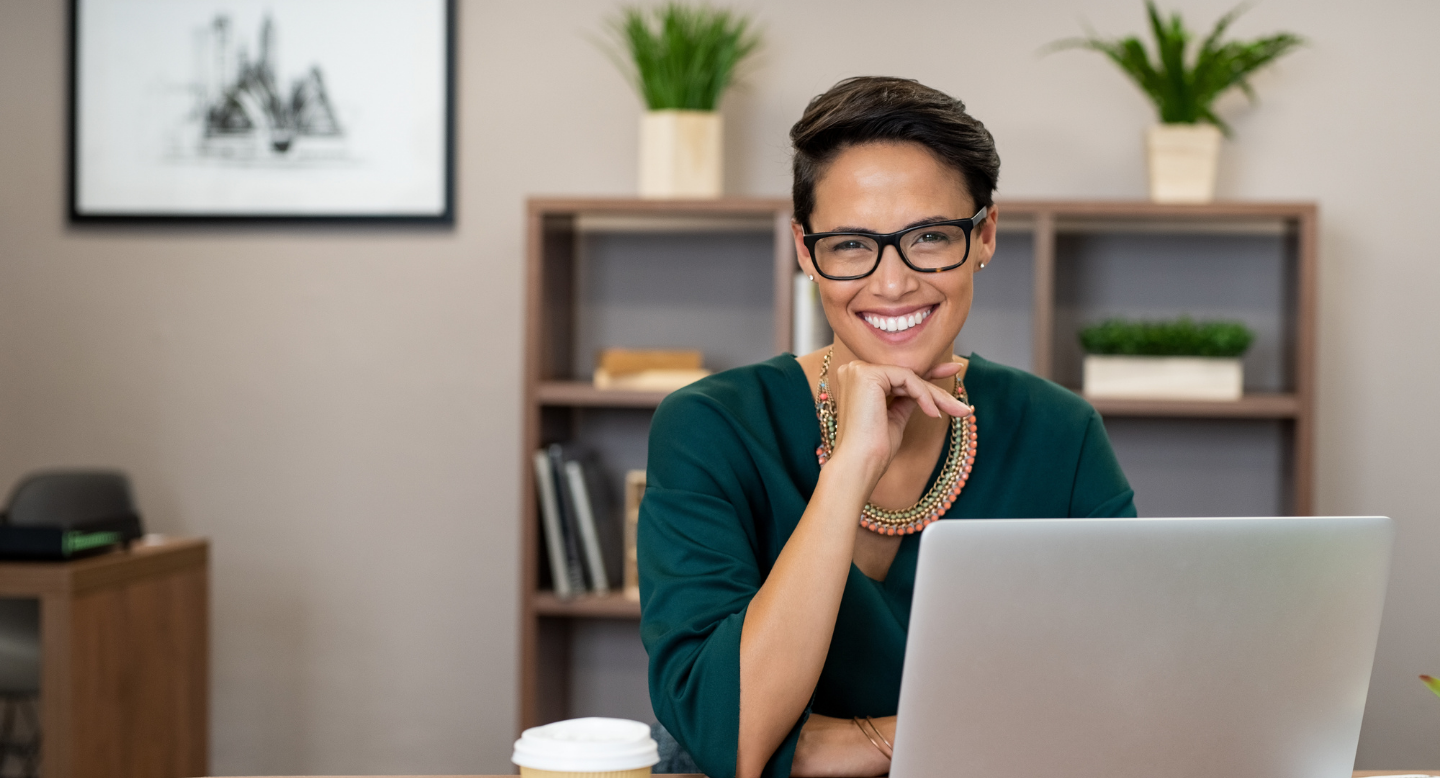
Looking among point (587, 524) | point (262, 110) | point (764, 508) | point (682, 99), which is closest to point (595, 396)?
point (587, 524)

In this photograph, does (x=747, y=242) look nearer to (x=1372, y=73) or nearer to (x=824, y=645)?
(x=1372, y=73)

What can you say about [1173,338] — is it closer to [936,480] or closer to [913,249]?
[936,480]

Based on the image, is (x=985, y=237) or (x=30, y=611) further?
(x=30, y=611)

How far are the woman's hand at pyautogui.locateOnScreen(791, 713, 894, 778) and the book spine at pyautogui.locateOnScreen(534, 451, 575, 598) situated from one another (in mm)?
1507

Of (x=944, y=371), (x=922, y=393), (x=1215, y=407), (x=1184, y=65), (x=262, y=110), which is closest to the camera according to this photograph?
(x=922, y=393)

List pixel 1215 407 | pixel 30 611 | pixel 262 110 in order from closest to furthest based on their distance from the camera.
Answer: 1. pixel 30 611
2. pixel 1215 407
3. pixel 262 110

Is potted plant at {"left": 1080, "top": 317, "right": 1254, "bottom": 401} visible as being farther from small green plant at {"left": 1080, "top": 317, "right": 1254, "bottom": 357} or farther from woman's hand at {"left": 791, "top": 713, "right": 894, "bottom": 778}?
woman's hand at {"left": 791, "top": 713, "right": 894, "bottom": 778}

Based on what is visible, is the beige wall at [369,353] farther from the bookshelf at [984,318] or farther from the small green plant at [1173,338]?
the small green plant at [1173,338]

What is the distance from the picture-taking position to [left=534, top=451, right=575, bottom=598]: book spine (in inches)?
99.4

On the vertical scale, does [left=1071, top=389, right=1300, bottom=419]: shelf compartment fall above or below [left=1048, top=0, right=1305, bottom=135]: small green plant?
below

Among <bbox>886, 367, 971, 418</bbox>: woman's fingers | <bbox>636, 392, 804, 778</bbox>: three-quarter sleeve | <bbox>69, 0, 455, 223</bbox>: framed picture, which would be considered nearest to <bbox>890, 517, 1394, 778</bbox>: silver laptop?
<bbox>636, 392, 804, 778</bbox>: three-quarter sleeve

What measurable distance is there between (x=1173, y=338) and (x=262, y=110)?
2.17m

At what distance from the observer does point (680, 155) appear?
2.53m

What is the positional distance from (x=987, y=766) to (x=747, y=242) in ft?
6.92
